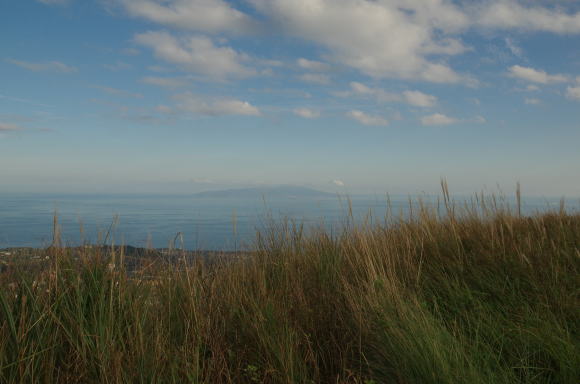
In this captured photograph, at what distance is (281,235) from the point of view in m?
4.39

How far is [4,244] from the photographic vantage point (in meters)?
2.81

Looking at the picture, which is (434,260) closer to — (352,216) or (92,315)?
(352,216)

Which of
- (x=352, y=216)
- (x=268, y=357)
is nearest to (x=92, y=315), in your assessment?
(x=268, y=357)

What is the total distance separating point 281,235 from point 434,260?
1454 millimetres

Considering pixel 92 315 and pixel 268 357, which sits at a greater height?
pixel 92 315

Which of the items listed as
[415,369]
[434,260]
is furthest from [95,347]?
[434,260]

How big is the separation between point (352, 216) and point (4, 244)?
3114 mm

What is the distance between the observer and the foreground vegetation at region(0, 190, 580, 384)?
2271 millimetres

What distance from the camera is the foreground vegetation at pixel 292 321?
2.27m

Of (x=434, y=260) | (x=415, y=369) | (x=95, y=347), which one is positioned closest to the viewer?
(x=415, y=369)

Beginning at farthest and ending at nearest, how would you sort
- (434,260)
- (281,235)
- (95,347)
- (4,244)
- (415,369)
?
(281,235) < (434,260) < (4,244) < (95,347) < (415,369)

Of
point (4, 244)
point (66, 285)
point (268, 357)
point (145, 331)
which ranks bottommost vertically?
point (268, 357)

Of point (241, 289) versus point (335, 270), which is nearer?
point (241, 289)

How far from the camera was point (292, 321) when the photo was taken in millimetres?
3027
